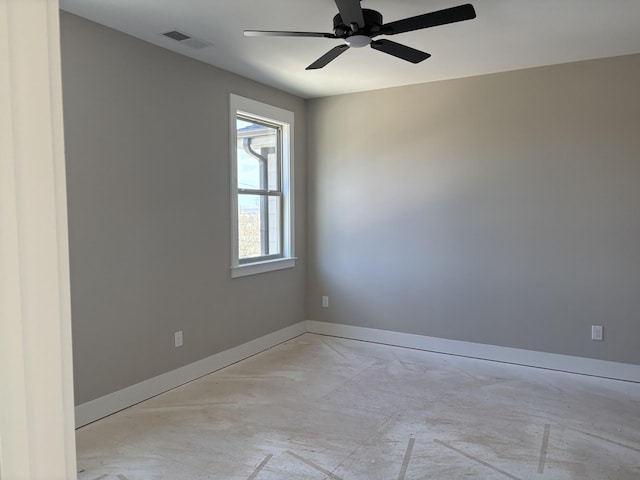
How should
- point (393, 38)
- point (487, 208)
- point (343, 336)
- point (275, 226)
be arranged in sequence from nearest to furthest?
point (393, 38)
point (487, 208)
point (275, 226)
point (343, 336)

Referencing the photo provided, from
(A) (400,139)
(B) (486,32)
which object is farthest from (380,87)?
(B) (486,32)

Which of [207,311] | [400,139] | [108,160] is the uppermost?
[400,139]

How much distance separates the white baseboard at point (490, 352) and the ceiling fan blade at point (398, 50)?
2.67 metres

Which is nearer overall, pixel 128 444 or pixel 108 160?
pixel 128 444

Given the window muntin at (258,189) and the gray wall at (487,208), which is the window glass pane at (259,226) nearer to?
the window muntin at (258,189)

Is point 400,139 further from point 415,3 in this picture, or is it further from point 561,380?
point 561,380

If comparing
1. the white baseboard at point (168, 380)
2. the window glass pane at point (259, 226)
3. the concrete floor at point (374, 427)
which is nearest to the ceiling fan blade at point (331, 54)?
the window glass pane at point (259, 226)

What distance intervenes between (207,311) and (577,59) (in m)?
3.60

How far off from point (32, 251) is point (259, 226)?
430 cm

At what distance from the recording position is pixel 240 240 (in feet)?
14.7

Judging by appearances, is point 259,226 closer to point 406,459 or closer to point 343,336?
point 343,336

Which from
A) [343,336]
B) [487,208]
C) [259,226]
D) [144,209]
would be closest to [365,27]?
[144,209]

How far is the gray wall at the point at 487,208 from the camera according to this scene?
3848 millimetres

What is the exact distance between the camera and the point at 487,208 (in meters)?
4.32
